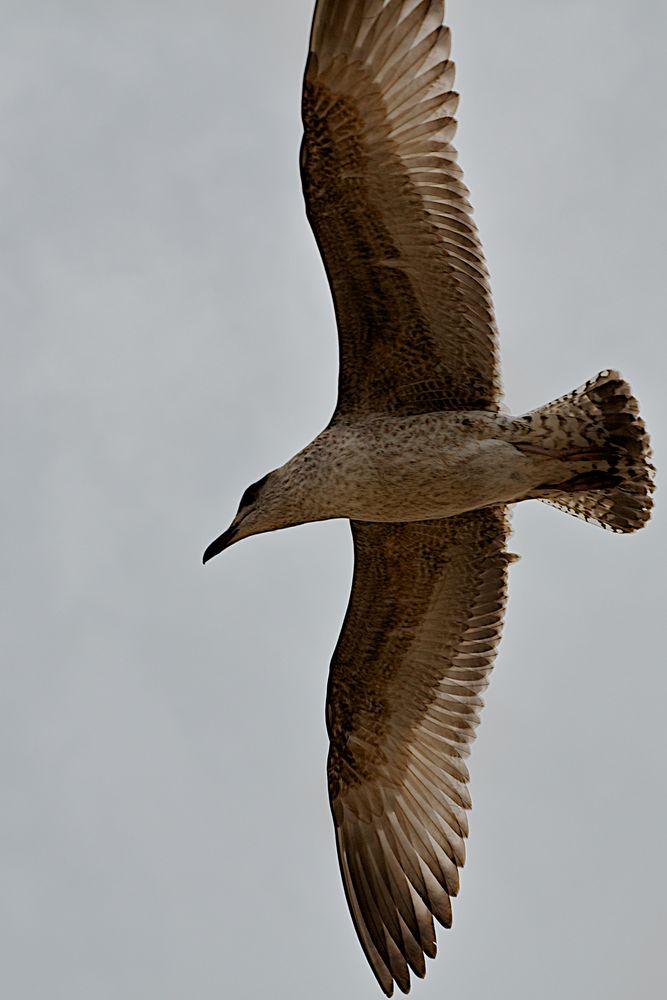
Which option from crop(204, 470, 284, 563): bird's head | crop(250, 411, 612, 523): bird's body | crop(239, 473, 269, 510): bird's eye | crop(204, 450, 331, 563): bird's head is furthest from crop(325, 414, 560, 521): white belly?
crop(239, 473, 269, 510): bird's eye

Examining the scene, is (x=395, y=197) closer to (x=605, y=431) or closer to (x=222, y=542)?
(x=605, y=431)

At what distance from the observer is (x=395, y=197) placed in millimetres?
10367

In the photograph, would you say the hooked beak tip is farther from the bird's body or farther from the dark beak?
the bird's body

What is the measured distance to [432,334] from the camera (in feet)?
35.5

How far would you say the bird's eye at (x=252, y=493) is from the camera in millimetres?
11320

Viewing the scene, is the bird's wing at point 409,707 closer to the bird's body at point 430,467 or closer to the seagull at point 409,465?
the seagull at point 409,465

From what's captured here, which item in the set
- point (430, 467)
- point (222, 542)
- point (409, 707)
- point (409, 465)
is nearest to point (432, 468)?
point (430, 467)

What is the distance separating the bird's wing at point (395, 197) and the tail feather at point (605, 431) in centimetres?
47

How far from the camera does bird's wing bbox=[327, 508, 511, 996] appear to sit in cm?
1153

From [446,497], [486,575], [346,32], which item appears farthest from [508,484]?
[346,32]

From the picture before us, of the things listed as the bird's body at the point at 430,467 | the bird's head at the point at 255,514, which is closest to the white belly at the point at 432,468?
the bird's body at the point at 430,467

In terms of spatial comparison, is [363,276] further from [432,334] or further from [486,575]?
[486,575]

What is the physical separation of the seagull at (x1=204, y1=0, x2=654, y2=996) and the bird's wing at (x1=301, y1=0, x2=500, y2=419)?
1 centimetres

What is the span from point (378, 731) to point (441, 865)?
101 centimetres
